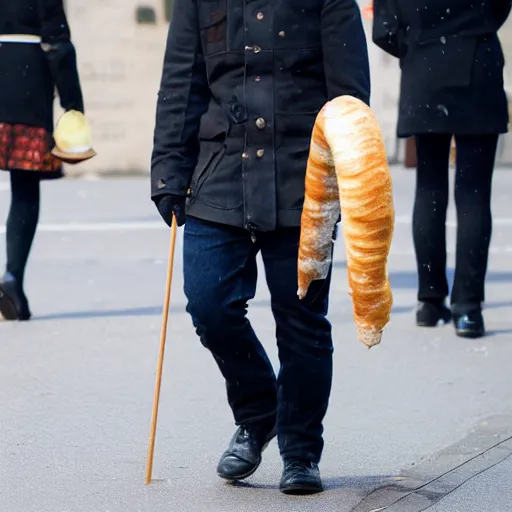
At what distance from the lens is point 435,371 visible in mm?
6617

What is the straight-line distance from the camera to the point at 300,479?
4668 mm

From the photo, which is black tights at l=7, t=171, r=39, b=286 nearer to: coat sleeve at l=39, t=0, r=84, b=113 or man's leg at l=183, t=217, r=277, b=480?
coat sleeve at l=39, t=0, r=84, b=113

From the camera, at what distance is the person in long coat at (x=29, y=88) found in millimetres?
7582

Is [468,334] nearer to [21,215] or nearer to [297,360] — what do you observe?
[21,215]

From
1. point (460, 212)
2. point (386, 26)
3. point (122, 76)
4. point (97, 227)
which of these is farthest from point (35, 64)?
point (122, 76)

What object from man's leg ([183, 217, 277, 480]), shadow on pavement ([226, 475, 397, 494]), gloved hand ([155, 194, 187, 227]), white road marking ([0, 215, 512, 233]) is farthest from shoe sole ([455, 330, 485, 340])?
white road marking ([0, 215, 512, 233])

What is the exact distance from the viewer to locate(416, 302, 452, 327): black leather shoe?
763 cm

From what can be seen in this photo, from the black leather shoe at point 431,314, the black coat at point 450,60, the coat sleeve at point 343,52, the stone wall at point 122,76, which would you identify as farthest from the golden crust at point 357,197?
the stone wall at point 122,76

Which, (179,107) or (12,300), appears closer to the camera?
(179,107)

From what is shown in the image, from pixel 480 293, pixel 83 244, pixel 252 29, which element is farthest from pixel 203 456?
pixel 83 244

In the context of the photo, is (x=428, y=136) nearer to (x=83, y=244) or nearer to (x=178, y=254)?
(x=178, y=254)

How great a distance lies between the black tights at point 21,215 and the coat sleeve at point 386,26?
1825mm

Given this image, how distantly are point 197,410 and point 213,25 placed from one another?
1.75m

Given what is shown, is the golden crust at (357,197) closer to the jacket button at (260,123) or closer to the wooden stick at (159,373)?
the jacket button at (260,123)
